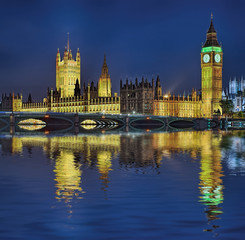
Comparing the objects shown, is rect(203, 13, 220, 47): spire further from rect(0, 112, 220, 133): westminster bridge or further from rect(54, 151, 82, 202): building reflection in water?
rect(54, 151, 82, 202): building reflection in water

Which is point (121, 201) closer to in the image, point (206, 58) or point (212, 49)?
point (212, 49)

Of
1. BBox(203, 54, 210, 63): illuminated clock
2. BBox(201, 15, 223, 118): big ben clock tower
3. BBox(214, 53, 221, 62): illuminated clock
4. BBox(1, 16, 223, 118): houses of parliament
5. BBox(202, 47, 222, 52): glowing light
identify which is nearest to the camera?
BBox(1, 16, 223, 118): houses of parliament

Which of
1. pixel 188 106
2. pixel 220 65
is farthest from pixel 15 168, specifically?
pixel 220 65

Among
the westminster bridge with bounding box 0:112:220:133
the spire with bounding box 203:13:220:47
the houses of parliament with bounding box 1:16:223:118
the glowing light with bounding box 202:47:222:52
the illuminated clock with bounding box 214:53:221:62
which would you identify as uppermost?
the spire with bounding box 203:13:220:47

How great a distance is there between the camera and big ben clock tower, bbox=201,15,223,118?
159000 millimetres

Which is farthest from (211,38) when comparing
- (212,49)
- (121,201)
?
(121,201)

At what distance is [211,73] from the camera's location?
15975 cm

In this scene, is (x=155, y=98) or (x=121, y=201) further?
(x=155, y=98)

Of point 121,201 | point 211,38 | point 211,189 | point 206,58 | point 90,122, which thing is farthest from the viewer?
point 211,38

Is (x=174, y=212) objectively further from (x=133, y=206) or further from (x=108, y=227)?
(x=108, y=227)

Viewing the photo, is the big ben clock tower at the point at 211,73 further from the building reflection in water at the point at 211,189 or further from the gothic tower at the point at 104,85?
the building reflection in water at the point at 211,189

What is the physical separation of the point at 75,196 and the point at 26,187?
8.25 ft

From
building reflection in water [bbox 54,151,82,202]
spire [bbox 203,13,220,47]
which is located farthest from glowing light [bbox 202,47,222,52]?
building reflection in water [bbox 54,151,82,202]

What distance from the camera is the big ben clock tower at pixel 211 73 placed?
159000mm
